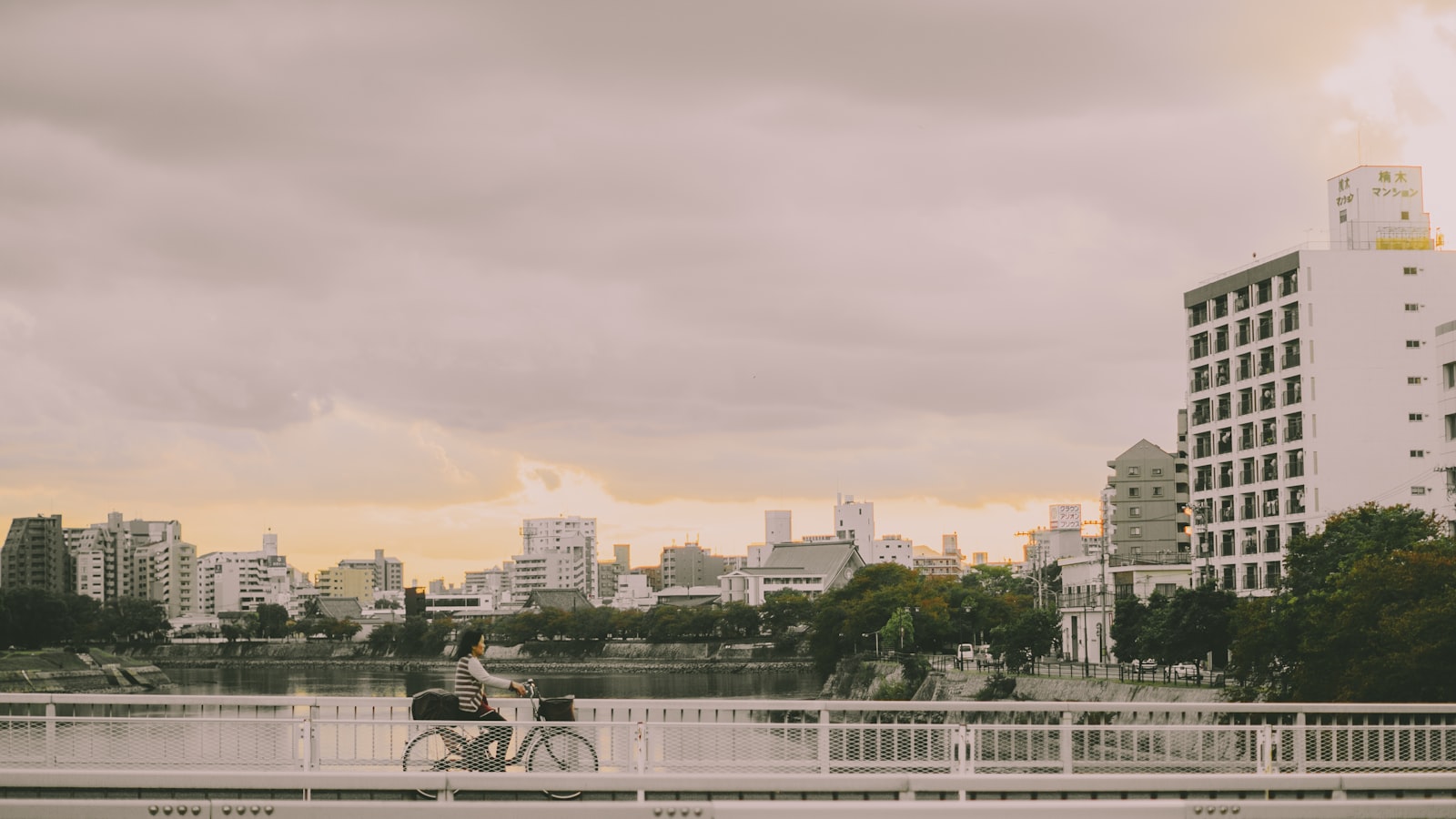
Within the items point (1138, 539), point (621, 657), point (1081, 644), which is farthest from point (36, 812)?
point (621, 657)

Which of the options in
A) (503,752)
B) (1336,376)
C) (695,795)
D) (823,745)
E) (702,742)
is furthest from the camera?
(1336,376)

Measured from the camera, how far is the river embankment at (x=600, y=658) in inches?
6481

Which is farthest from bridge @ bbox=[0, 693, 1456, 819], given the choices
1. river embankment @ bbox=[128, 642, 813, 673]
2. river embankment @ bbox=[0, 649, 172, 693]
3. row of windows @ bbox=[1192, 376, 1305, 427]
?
river embankment @ bbox=[128, 642, 813, 673]

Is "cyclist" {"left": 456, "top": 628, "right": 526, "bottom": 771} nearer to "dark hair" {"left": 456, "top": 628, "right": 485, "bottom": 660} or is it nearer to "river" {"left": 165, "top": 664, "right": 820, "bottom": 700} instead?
"dark hair" {"left": 456, "top": 628, "right": 485, "bottom": 660}

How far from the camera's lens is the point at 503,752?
16.6 m

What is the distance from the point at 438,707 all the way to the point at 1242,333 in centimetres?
7915

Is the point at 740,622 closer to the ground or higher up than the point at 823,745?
closer to the ground

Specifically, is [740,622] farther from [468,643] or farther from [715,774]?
[715,774]

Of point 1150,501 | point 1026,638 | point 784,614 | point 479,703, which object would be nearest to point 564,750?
point 479,703

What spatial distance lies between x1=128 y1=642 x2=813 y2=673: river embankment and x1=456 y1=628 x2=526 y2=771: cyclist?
138 meters

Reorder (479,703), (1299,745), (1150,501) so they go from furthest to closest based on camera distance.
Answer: (1150,501), (1299,745), (479,703)

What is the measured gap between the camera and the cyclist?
16.5 m

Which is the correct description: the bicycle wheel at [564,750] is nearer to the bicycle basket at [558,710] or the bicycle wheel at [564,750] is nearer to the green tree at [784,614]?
the bicycle basket at [558,710]

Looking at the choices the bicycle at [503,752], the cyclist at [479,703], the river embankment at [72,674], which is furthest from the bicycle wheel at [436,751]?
the river embankment at [72,674]
